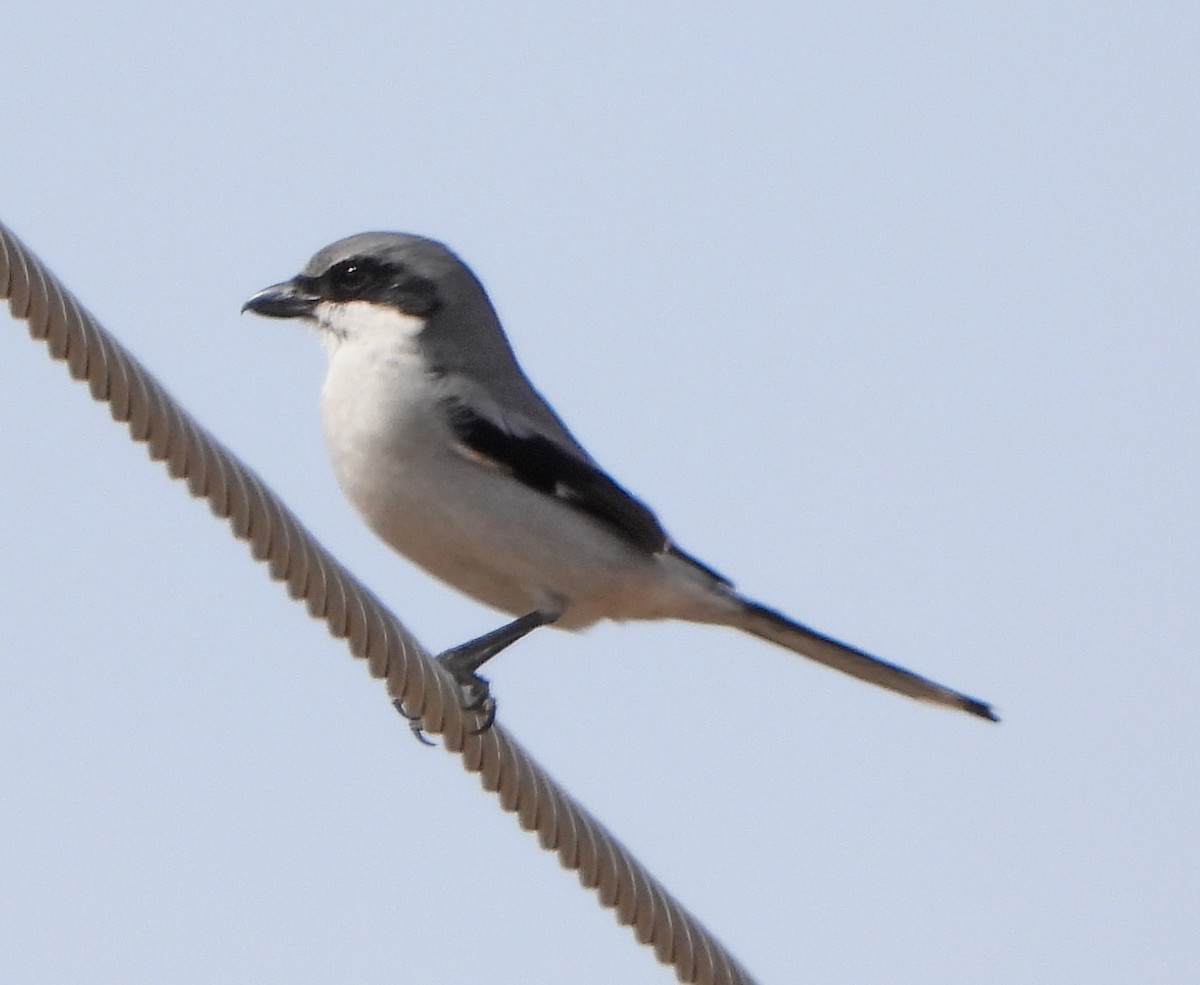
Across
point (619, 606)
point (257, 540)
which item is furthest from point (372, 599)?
point (619, 606)

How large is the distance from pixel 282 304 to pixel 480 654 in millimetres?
1412

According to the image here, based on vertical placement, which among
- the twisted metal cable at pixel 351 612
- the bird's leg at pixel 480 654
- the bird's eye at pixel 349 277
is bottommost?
the twisted metal cable at pixel 351 612

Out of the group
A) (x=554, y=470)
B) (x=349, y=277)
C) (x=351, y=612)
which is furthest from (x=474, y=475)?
(x=351, y=612)

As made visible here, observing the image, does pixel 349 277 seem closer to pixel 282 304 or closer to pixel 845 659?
pixel 282 304

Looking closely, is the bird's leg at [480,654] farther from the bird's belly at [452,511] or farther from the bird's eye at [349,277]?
the bird's eye at [349,277]

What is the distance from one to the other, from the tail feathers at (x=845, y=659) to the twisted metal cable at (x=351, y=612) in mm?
1891

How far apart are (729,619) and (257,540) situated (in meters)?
2.83

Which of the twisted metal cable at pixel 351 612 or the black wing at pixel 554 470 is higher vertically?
the black wing at pixel 554 470

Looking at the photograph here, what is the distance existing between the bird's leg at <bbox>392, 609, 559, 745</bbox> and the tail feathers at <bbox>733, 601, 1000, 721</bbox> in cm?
71

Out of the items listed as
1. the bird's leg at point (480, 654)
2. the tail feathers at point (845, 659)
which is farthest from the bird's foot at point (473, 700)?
the tail feathers at point (845, 659)

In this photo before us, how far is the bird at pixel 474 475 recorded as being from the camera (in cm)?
586

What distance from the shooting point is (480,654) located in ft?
19.3

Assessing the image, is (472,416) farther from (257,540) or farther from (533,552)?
(257,540)

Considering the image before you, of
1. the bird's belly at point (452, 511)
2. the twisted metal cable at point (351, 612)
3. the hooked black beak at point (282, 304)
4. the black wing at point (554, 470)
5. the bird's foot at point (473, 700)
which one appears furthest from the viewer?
the hooked black beak at point (282, 304)
